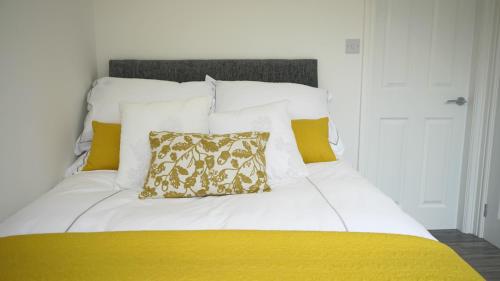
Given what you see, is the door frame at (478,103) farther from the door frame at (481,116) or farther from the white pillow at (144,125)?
the white pillow at (144,125)

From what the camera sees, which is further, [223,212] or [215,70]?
[215,70]

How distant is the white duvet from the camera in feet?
3.84

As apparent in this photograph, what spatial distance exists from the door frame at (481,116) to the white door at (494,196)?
28 millimetres

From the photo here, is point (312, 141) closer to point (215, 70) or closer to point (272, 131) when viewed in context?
point (272, 131)

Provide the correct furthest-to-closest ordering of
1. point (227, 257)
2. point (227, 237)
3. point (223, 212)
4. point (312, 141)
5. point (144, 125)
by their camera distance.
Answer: point (312, 141), point (144, 125), point (223, 212), point (227, 237), point (227, 257)

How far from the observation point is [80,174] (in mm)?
1706

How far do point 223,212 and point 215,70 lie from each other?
124 cm

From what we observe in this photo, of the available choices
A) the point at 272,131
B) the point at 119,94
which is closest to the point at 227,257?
the point at 272,131

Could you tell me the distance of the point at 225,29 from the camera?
2357 millimetres

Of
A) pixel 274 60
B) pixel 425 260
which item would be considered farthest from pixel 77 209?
pixel 274 60

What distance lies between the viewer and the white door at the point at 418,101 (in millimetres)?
2449

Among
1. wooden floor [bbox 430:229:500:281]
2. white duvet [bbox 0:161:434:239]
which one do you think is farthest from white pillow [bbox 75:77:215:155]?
wooden floor [bbox 430:229:500:281]

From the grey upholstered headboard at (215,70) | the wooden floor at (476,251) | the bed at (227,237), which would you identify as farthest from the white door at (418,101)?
the bed at (227,237)

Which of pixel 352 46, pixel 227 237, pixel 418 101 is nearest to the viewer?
pixel 227 237
